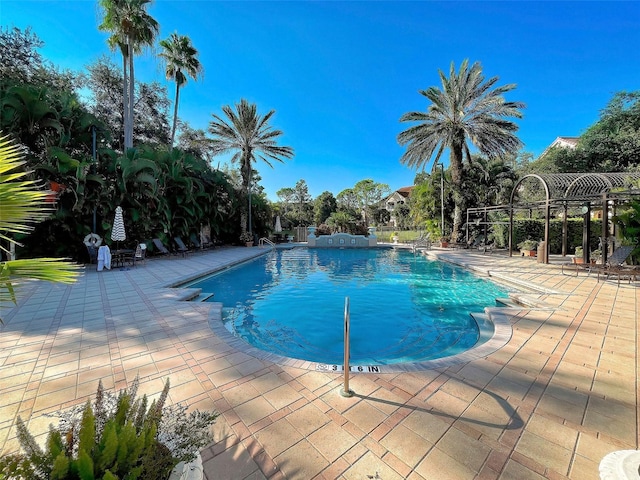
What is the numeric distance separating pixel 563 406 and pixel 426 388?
1.21 metres

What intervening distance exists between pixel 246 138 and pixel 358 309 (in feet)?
58.9

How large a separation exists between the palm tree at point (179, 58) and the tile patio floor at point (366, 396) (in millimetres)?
18929

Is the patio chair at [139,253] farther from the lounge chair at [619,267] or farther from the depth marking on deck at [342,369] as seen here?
the lounge chair at [619,267]

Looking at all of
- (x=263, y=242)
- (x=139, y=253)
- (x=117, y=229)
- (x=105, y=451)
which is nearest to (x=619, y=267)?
(x=105, y=451)

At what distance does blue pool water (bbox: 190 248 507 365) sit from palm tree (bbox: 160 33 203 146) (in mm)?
14975

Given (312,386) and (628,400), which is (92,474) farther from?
(628,400)

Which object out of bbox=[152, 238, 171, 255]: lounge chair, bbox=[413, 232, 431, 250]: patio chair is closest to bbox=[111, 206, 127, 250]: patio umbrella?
bbox=[152, 238, 171, 255]: lounge chair

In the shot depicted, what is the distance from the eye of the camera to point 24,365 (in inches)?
131

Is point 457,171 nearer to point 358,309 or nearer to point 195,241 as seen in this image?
point 358,309

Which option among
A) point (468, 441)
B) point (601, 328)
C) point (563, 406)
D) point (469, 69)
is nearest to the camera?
point (468, 441)

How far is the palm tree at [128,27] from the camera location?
13.7 m

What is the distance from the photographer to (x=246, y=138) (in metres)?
20.6

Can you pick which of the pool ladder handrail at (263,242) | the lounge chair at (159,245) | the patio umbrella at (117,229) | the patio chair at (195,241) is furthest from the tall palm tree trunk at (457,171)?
the patio umbrella at (117,229)

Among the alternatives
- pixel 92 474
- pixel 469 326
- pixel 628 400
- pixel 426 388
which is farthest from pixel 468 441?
pixel 469 326
